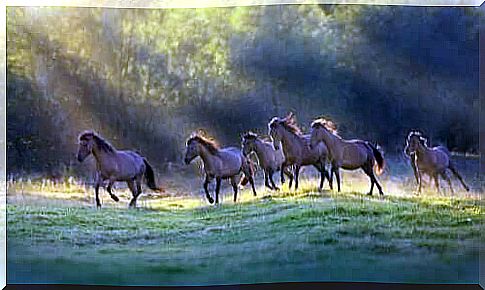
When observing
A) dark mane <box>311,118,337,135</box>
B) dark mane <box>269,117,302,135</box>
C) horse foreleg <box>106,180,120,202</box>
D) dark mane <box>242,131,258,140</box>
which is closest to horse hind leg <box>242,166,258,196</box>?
dark mane <box>242,131,258,140</box>

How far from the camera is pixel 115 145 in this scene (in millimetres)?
3535

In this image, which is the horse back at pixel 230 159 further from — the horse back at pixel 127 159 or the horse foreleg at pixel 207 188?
the horse back at pixel 127 159

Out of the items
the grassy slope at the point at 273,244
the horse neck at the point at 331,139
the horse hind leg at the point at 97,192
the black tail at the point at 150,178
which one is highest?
the horse neck at the point at 331,139

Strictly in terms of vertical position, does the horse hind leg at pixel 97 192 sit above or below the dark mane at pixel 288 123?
below

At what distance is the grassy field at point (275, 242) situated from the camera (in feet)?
11.5

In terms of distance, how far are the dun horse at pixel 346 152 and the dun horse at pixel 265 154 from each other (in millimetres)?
180

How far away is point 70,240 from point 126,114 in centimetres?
65

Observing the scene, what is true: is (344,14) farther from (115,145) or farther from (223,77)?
(115,145)

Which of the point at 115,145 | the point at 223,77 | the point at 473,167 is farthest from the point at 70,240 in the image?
the point at 473,167

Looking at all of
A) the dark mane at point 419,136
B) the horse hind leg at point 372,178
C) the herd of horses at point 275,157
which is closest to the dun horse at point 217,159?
the herd of horses at point 275,157

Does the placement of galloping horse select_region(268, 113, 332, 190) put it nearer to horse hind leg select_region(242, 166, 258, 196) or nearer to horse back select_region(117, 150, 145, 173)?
horse hind leg select_region(242, 166, 258, 196)

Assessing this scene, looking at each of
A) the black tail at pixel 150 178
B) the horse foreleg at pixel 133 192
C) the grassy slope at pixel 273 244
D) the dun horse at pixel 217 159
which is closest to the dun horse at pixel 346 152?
the grassy slope at pixel 273 244

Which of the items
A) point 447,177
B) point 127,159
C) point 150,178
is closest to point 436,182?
point 447,177

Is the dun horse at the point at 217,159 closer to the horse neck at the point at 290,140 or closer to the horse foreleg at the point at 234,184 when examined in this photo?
the horse foreleg at the point at 234,184
